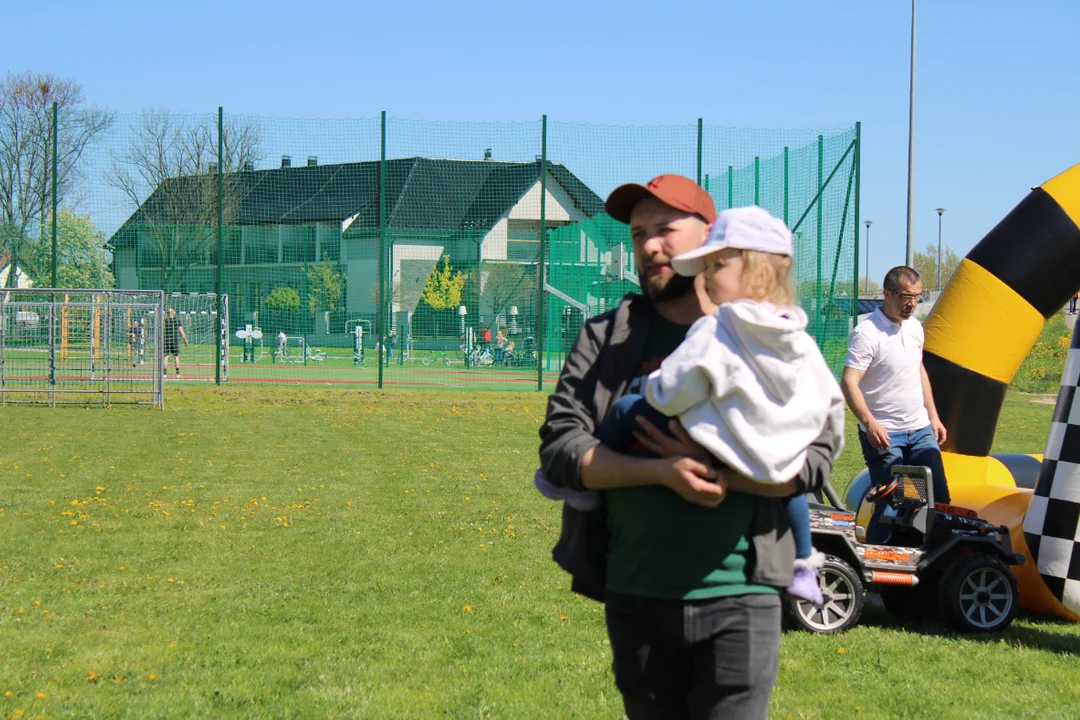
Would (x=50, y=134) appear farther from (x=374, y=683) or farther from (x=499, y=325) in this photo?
(x=374, y=683)

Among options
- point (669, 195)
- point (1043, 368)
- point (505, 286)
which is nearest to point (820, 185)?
point (505, 286)

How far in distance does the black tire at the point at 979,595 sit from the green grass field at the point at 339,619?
11 cm

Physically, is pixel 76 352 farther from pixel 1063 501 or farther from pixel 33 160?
pixel 1063 501

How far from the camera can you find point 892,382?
6852mm

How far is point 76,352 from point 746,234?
1791 centimetres

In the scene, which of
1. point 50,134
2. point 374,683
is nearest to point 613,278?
point 50,134

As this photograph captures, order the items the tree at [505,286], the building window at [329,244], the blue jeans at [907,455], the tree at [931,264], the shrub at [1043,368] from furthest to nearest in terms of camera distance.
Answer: the tree at [931,264]
the shrub at [1043,368]
the building window at [329,244]
the tree at [505,286]
the blue jeans at [907,455]

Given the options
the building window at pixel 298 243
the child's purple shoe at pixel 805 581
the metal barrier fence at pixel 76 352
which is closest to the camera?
the child's purple shoe at pixel 805 581

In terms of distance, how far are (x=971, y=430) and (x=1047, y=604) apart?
170 centimetres

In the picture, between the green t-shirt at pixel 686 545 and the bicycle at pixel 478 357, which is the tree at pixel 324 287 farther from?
the green t-shirt at pixel 686 545

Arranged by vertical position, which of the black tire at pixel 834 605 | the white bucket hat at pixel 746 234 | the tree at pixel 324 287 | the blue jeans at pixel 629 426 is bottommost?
the black tire at pixel 834 605

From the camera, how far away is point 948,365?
24.9 ft

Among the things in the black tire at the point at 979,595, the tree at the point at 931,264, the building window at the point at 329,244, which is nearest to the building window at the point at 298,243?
the building window at the point at 329,244

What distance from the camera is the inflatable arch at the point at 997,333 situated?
7012 mm
